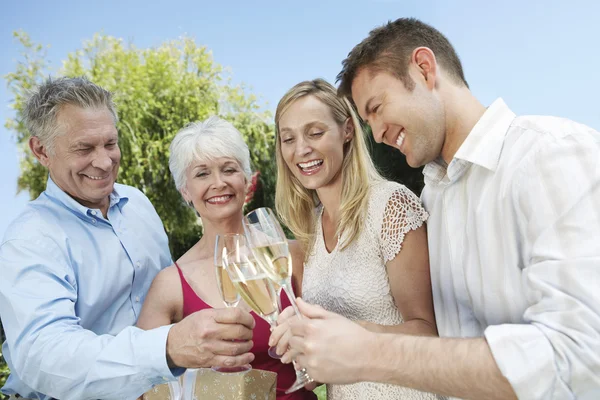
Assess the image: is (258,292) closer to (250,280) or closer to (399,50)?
(250,280)

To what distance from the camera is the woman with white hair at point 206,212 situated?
3.03m

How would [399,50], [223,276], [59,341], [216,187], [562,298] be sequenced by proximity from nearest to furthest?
[562,298]
[223,276]
[399,50]
[59,341]
[216,187]

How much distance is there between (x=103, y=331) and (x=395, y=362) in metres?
1.90

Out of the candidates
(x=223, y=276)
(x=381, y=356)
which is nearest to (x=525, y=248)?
(x=381, y=356)

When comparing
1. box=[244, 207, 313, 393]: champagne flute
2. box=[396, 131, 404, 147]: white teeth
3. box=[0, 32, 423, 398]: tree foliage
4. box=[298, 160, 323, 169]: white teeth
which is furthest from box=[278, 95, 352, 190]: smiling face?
box=[0, 32, 423, 398]: tree foliage

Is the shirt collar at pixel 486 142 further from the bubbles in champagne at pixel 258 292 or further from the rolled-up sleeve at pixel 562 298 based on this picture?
the bubbles in champagne at pixel 258 292

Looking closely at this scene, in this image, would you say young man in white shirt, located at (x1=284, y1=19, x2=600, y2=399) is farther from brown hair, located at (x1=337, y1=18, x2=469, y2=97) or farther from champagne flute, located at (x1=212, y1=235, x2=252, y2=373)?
champagne flute, located at (x1=212, y1=235, x2=252, y2=373)

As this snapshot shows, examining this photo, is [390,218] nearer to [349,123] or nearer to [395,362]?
[349,123]

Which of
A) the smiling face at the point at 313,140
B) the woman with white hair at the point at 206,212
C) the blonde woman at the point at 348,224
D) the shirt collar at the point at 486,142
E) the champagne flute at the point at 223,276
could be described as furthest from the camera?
the woman with white hair at the point at 206,212

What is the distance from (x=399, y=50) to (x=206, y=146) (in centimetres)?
137

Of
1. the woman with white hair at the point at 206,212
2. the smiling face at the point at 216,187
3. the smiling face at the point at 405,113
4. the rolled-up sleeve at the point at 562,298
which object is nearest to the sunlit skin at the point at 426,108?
the smiling face at the point at 405,113

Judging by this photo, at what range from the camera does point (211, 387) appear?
2.28 meters

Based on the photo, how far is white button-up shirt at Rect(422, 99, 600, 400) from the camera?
140 cm

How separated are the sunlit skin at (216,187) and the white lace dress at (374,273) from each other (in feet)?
2.54
